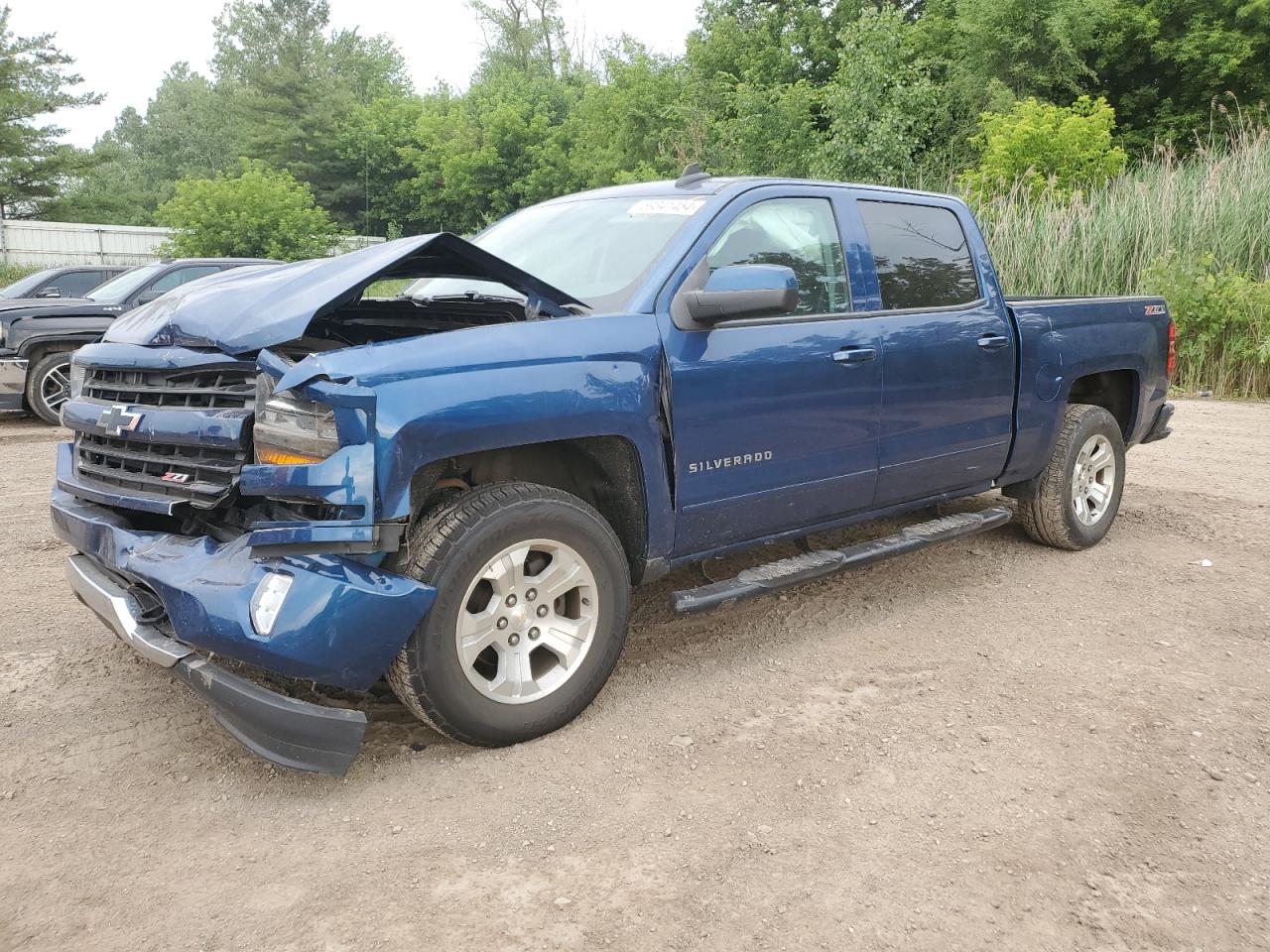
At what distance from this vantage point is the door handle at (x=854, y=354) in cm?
392

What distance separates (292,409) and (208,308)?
0.70 metres

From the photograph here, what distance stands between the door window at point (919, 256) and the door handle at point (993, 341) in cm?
20

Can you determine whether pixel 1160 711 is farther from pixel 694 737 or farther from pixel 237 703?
pixel 237 703

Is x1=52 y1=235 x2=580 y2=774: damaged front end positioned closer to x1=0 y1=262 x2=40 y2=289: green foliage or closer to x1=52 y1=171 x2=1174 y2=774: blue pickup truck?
x1=52 y1=171 x2=1174 y2=774: blue pickup truck

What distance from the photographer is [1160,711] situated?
3500 millimetres

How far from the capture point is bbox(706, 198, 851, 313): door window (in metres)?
3.85

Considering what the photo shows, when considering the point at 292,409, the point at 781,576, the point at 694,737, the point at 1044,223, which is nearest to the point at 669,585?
the point at 781,576

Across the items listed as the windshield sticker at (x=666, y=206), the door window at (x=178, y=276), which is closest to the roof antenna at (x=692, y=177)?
the windshield sticker at (x=666, y=206)

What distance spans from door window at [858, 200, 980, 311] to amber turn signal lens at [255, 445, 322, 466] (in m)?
2.55

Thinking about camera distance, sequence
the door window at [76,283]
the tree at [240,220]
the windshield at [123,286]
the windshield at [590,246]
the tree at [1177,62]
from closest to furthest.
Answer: the windshield at [590,246] < the windshield at [123,286] < the door window at [76,283] < the tree at [1177,62] < the tree at [240,220]

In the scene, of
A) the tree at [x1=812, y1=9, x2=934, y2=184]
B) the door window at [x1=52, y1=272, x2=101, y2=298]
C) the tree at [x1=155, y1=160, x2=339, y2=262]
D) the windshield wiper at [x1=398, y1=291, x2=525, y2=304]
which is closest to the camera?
the windshield wiper at [x1=398, y1=291, x2=525, y2=304]

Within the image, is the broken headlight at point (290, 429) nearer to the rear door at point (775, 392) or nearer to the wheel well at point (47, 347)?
the rear door at point (775, 392)

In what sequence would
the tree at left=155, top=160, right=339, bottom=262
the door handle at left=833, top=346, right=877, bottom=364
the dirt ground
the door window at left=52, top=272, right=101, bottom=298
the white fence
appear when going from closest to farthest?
the dirt ground, the door handle at left=833, top=346, right=877, bottom=364, the door window at left=52, top=272, right=101, bottom=298, the white fence, the tree at left=155, top=160, right=339, bottom=262

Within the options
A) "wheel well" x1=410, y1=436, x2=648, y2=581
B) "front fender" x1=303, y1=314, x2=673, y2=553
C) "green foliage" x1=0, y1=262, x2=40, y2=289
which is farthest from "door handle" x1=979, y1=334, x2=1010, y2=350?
"green foliage" x1=0, y1=262, x2=40, y2=289
